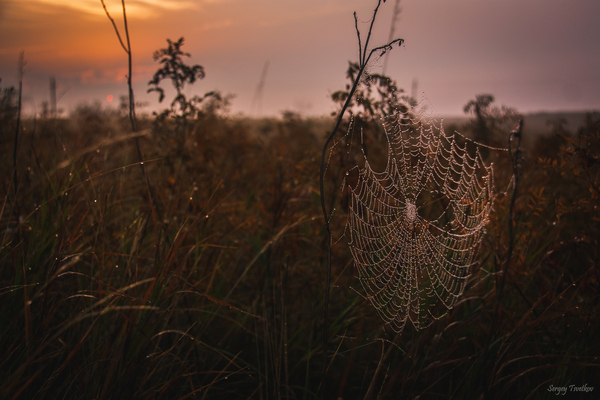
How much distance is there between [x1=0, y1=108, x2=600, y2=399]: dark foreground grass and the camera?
5.23 feet

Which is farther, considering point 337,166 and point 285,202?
point 337,166

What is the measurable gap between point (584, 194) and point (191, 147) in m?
3.40

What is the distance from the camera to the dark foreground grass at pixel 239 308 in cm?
159

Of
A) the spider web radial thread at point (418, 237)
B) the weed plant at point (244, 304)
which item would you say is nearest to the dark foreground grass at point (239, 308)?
the weed plant at point (244, 304)

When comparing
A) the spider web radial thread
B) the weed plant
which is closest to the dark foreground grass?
the weed plant

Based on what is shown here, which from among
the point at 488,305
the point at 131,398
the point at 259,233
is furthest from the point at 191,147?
the point at 488,305

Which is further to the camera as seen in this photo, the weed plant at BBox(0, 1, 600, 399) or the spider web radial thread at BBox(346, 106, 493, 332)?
the spider web radial thread at BBox(346, 106, 493, 332)

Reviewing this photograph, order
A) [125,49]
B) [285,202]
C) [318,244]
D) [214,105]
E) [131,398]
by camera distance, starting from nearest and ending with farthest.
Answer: [131,398], [125,49], [285,202], [318,244], [214,105]

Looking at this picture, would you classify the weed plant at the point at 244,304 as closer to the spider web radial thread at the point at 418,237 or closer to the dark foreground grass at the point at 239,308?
the dark foreground grass at the point at 239,308

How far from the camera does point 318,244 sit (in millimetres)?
2943

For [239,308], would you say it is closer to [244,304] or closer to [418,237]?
[244,304]

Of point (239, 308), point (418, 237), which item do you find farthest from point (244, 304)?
point (418, 237)

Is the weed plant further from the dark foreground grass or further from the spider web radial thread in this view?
the spider web radial thread

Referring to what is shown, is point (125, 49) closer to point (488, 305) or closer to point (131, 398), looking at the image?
point (131, 398)
